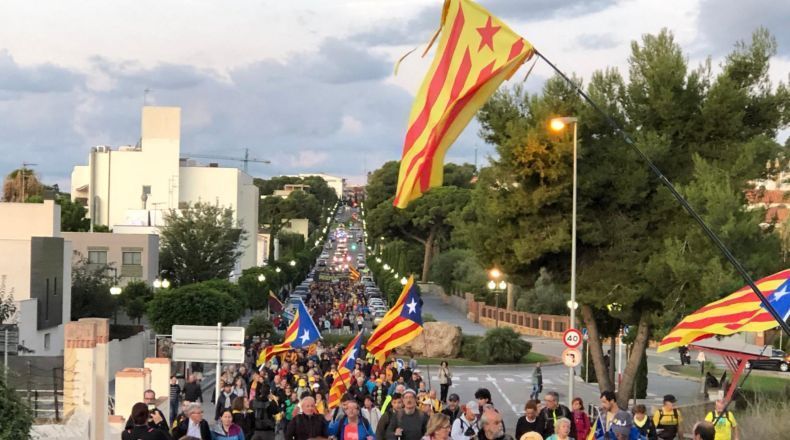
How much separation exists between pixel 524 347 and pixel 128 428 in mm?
40172

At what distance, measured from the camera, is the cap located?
14039 mm

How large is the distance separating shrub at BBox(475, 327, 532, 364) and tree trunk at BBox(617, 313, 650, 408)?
20160 mm

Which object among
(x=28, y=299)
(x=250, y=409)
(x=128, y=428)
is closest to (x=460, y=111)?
(x=128, y=428)

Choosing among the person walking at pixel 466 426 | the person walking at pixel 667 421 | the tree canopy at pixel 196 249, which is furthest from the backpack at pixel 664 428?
the tree canopy at pixel 196 249

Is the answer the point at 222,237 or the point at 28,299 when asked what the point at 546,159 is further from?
the point at 222,237

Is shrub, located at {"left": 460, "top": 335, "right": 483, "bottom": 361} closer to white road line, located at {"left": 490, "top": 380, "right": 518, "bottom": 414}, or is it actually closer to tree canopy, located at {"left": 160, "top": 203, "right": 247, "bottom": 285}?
white road line, located at {"left": 490, "top": 380, "right": 518, "bottom": 414}

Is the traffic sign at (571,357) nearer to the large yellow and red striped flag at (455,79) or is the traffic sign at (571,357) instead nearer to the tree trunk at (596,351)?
the tree trunk at (596,351)

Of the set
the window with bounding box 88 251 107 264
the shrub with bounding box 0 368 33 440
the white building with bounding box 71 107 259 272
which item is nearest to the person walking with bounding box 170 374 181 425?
the shrub with bounding box 0 368 33 440

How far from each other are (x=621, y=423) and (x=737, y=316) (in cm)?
194

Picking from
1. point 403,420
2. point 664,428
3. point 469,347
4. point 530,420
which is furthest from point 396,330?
point 469,347

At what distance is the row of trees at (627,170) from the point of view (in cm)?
2789

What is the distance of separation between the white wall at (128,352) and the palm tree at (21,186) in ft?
178

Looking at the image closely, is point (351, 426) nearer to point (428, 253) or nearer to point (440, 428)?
point (440, 428)

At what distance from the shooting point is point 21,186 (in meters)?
95.1
